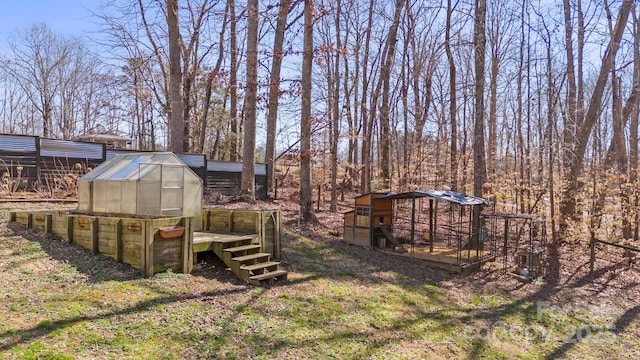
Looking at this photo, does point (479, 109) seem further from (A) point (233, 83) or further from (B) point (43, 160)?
(B) point (43, 160)

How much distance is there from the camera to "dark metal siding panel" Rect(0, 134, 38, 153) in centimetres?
1162

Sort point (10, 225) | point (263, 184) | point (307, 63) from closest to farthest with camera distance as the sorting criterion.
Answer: point (10, 225) < point (307, 63) < point (263, 184)

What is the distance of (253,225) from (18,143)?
905 cm

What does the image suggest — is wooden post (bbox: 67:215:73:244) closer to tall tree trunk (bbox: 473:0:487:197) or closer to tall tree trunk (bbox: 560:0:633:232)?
tall tree trunk (bbox: 473:0:487:197)

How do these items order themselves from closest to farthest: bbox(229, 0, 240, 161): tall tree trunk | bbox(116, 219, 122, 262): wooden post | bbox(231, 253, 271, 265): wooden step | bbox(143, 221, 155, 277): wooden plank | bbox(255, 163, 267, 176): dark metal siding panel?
1. bbox(143, 221, 155, 277): wooden plank
2. bbox(116, 219, 122, 262): wooden post
3. bbox(231, 253, 271, 265): wooden step
4. bbox(229, 0, 240, 161): tall tree trunk
5. bbox(255, 163, 267, 176): dark metal siding panel

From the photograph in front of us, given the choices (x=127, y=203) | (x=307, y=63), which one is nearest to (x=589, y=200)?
(x=307, y=63)

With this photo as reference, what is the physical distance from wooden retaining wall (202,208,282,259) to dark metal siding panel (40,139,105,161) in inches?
295

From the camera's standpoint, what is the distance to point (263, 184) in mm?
16719

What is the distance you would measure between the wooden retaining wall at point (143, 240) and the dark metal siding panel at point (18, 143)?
23.7ft

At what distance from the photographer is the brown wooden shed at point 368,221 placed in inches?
426

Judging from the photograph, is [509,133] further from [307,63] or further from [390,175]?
[307,63]

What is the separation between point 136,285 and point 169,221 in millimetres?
970

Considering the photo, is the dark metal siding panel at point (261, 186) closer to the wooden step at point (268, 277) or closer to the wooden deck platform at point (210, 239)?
the wooden deck platform at point (210, 239)

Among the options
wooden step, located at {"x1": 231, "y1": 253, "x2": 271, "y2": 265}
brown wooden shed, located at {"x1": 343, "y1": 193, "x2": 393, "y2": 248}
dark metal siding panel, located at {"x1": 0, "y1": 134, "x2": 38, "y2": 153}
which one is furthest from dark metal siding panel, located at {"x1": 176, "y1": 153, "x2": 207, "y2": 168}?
wooden step, located at {"x1": 231, "y1": 253, "x2": 271, "y2": 265}
